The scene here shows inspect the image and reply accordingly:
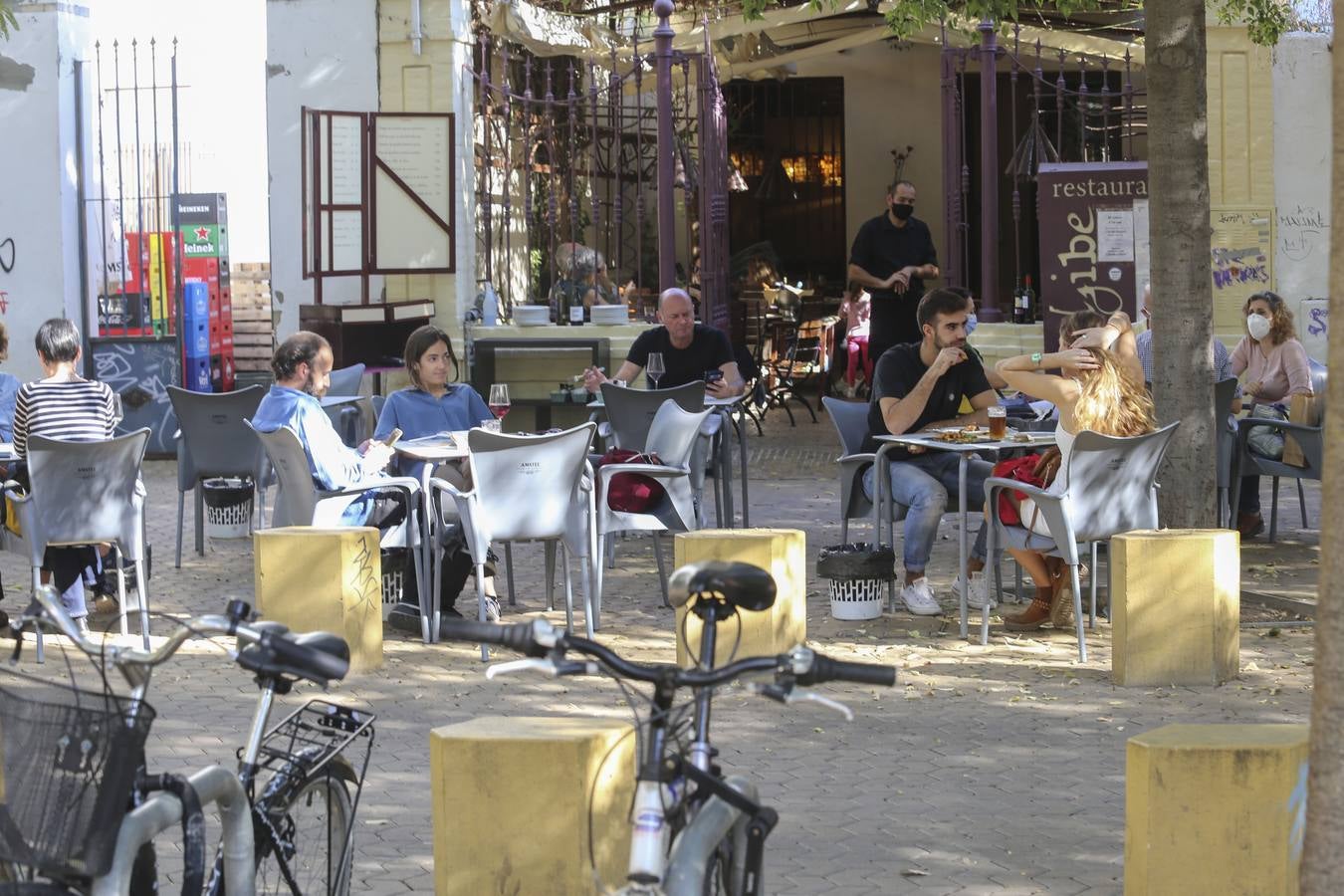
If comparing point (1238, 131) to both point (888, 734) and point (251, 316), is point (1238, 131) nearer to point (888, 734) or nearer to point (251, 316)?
point (888, 734)

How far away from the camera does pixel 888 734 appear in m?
6.05

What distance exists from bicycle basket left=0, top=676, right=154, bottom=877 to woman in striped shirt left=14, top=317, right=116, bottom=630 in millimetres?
4933

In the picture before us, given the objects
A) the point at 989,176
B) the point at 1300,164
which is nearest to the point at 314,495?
the point at 989,176

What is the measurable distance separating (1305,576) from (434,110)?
7619mm

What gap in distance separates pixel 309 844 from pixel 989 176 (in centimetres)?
1057

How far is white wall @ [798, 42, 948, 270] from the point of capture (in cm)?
2127

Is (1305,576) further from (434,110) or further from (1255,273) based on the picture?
(434,110)

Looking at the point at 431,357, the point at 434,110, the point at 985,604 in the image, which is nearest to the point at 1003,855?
the point at 985,604

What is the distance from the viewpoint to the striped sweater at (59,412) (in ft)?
25.8

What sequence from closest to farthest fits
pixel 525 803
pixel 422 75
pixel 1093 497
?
pixel 525 803 < pixel 1093 497 < pixel 422 75

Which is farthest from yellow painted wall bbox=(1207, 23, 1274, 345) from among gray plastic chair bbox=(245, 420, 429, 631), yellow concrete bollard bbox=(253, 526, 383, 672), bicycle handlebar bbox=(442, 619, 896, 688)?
bicycle handlebar bbox=(442, 619, 896, 688)

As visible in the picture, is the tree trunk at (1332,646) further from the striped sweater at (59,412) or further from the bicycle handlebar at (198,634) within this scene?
the striped sweater at (59,412)

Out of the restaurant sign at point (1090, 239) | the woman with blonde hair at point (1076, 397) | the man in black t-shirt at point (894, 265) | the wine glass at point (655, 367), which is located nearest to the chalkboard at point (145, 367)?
the man in black t-shirt at point (894, 265)

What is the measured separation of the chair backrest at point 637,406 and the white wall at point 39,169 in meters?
6.61
